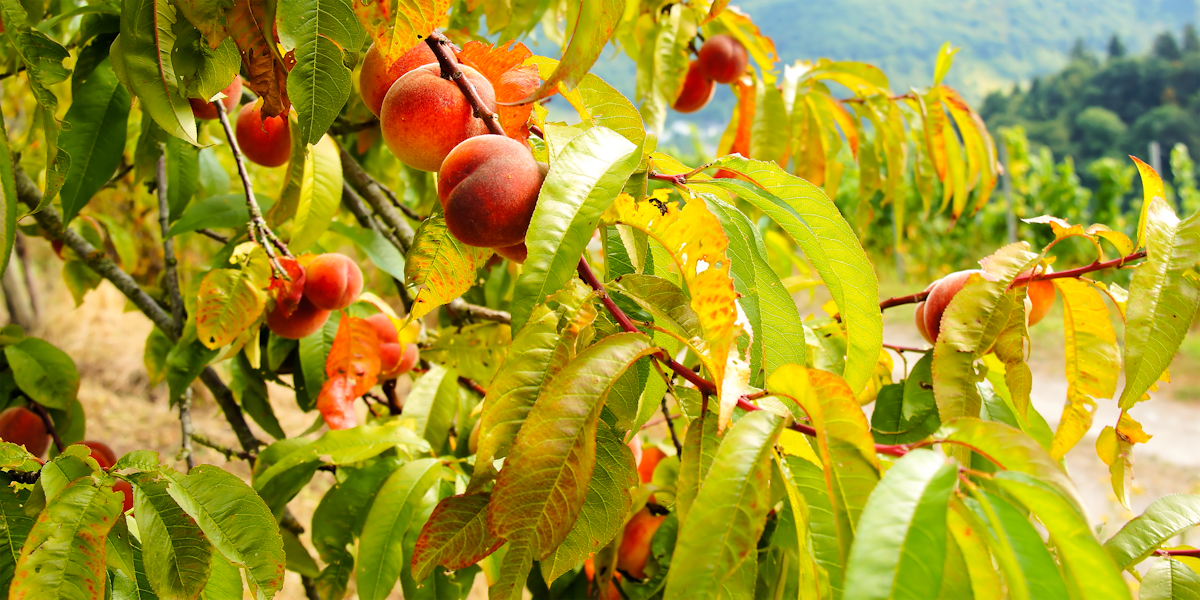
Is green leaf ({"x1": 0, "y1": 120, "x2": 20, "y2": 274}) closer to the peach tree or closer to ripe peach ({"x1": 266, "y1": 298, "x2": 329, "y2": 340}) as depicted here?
the peach tree

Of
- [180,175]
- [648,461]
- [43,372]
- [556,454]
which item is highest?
[556,454]

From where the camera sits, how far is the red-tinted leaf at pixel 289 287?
3.30 feet

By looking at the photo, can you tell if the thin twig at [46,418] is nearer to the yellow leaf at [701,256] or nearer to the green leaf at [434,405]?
the green leaf at [434,405]

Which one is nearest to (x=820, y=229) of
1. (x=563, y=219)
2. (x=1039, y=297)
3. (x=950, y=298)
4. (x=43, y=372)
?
(x=563, y=219)

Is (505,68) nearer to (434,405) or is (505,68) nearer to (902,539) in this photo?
(902,539)

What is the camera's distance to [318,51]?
0.47 metres

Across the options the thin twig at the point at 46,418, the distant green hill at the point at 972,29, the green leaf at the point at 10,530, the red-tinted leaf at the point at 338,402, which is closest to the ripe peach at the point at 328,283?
the red-tinted leaf at the point at 338,402

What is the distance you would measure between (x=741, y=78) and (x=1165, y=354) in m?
1.09

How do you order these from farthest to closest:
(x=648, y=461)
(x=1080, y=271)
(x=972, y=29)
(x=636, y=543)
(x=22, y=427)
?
(x=972, y=29), (x=648, y=461), (x=22, y=427), (x=636, y=543), (x=1080, y=271)

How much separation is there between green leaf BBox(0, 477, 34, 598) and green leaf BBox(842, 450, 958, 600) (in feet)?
1.90

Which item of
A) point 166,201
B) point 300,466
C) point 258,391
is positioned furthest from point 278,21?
point 166,201

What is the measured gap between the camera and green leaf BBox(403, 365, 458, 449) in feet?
3.59

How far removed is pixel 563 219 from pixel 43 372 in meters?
1.23

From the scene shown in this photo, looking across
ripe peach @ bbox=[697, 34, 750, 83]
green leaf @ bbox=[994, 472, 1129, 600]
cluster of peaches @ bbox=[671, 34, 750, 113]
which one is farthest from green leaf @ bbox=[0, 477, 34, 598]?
ripe peach @ bbox=[697, 34, 750, 83]
